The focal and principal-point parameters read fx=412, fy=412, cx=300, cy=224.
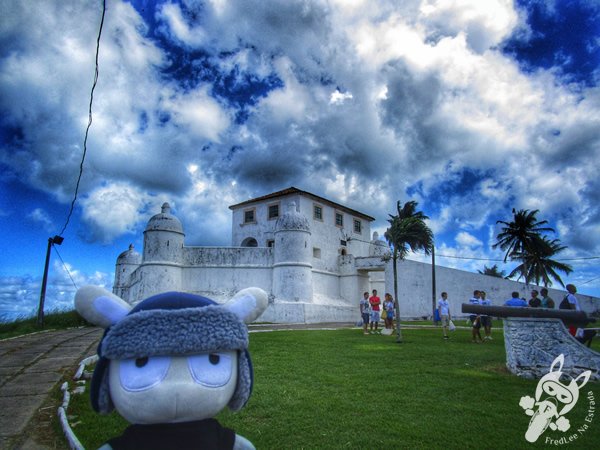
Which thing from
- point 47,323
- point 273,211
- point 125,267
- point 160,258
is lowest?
point 47,323

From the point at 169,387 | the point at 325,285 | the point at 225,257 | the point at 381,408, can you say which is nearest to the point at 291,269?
the point at 225,257

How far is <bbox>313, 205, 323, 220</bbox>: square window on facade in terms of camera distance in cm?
2980

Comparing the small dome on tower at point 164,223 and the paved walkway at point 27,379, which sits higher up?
the small dome on tower at point 164,223

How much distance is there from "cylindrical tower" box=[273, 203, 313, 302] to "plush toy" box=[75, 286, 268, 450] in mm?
21616

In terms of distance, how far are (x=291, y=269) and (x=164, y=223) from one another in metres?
8.03

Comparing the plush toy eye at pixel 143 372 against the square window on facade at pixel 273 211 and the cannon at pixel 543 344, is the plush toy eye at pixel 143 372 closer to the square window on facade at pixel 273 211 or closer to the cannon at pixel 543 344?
the cannon at pixel 543 344

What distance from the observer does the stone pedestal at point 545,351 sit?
6969 millimetres

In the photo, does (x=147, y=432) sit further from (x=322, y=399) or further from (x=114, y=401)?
(x=322, y=399)

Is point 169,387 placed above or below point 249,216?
below

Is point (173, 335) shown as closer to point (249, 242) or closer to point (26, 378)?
point (26, 378)

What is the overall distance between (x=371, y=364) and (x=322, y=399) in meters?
2.80

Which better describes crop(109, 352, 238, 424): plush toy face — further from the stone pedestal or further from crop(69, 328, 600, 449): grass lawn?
the stone pedestal

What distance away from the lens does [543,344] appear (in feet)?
23.4
